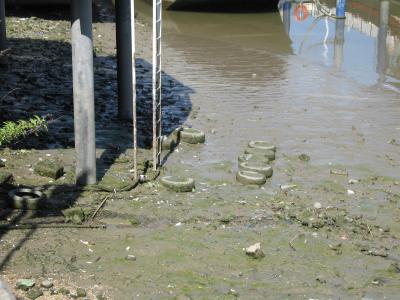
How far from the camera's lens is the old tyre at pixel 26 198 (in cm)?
832

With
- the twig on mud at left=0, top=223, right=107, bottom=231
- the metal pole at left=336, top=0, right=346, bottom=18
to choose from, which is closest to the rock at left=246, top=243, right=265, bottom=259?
the twig on mud at left=0, top=223, right=107, bottom=231

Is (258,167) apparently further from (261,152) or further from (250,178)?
(261,152)

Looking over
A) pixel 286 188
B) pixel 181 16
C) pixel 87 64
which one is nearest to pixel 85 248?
pixel 87 64

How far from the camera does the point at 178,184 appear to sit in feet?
30.9

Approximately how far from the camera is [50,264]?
714cm

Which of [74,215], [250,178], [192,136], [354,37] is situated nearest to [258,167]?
[250,178]

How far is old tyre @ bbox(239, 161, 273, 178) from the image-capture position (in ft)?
33.5

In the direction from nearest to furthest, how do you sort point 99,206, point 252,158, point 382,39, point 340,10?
1. point 99,206
2. point 252,158
3. point 382,39
4. point 340,10

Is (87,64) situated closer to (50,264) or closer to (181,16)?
(50,264)

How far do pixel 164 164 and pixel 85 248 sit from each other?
10.5ft

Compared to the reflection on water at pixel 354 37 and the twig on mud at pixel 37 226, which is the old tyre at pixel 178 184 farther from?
the reflection on water at pixel 354 37

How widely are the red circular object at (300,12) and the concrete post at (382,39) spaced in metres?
3.10

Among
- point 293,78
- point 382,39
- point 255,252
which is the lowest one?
point 382,39

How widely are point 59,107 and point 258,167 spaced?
15.4 ft
